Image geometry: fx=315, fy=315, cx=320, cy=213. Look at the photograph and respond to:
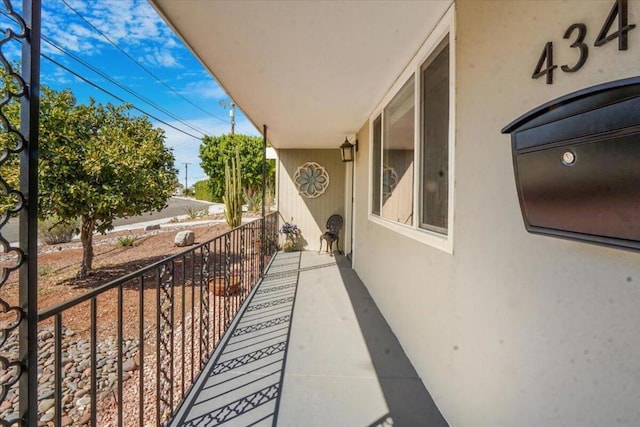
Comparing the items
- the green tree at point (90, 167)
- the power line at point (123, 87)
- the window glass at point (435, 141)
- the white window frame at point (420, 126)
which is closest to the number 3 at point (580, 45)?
the white window frame at point (420, 126)

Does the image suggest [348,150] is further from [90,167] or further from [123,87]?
[123,87]

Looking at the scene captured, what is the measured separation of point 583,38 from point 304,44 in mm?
1730

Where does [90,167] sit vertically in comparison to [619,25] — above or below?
above

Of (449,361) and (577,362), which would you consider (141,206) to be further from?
(577,362)

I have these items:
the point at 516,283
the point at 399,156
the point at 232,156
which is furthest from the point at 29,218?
the point at 232,156

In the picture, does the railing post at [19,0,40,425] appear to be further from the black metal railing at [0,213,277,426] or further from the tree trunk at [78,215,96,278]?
the tree trunk at [78,215,96,278]

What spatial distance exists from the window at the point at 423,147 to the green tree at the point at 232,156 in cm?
1261

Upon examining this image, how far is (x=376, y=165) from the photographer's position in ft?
12.6

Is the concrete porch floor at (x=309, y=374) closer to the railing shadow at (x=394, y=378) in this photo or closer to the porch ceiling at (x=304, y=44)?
the railing shadow at (x=394, y=378)

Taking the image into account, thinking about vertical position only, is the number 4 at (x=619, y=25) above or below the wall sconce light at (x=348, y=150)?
below

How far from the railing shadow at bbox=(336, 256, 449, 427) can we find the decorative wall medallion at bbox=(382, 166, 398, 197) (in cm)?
127

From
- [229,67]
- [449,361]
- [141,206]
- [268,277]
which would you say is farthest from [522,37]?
[141,206]

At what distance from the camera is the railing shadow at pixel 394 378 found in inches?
69.2

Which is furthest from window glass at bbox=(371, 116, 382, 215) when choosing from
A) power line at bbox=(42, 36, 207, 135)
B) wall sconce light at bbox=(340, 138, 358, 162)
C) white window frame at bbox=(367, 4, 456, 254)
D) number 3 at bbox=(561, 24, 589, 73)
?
power line at bbox=(42, 36, 207, 135)
